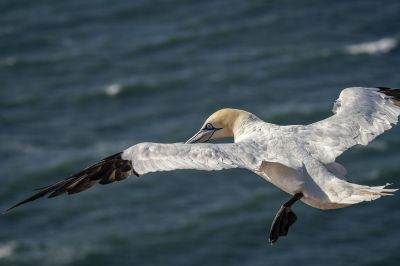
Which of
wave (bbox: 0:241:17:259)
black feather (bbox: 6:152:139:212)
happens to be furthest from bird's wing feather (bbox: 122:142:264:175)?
wave (bbox: 0:241:17:259)

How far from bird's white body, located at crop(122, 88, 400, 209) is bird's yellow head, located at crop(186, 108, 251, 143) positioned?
23.6 inches

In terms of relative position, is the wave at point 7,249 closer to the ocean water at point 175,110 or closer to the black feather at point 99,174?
the ocean water at point 175,110

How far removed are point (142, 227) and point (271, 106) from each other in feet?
35.0

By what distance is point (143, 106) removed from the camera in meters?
52.3

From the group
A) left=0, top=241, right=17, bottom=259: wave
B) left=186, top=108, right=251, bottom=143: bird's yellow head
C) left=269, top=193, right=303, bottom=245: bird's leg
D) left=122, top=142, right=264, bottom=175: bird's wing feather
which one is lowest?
left=269, top=193, right=303, bottom=245: bird's leg

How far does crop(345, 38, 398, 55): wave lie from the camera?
180ft

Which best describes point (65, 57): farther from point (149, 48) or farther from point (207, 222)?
point (207, 222)

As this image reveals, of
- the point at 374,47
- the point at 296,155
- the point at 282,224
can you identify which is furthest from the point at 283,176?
the point at 374,47

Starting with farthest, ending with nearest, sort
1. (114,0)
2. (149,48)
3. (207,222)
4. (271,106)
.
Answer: (114,0) < (149,48) < (271,106) < (207,222)

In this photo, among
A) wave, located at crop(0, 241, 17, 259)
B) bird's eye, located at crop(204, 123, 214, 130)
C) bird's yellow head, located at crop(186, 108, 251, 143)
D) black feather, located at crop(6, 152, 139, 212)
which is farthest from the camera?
wave, located at crop(0, 241, 17, 259)

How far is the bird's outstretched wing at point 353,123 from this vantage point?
13.6 m

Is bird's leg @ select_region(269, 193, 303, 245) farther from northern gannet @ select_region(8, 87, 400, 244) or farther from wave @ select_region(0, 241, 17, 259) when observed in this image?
wave @ select_region(0, 241, 17, 259)

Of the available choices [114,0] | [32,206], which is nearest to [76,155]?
[32,206]

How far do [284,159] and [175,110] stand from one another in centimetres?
3873
